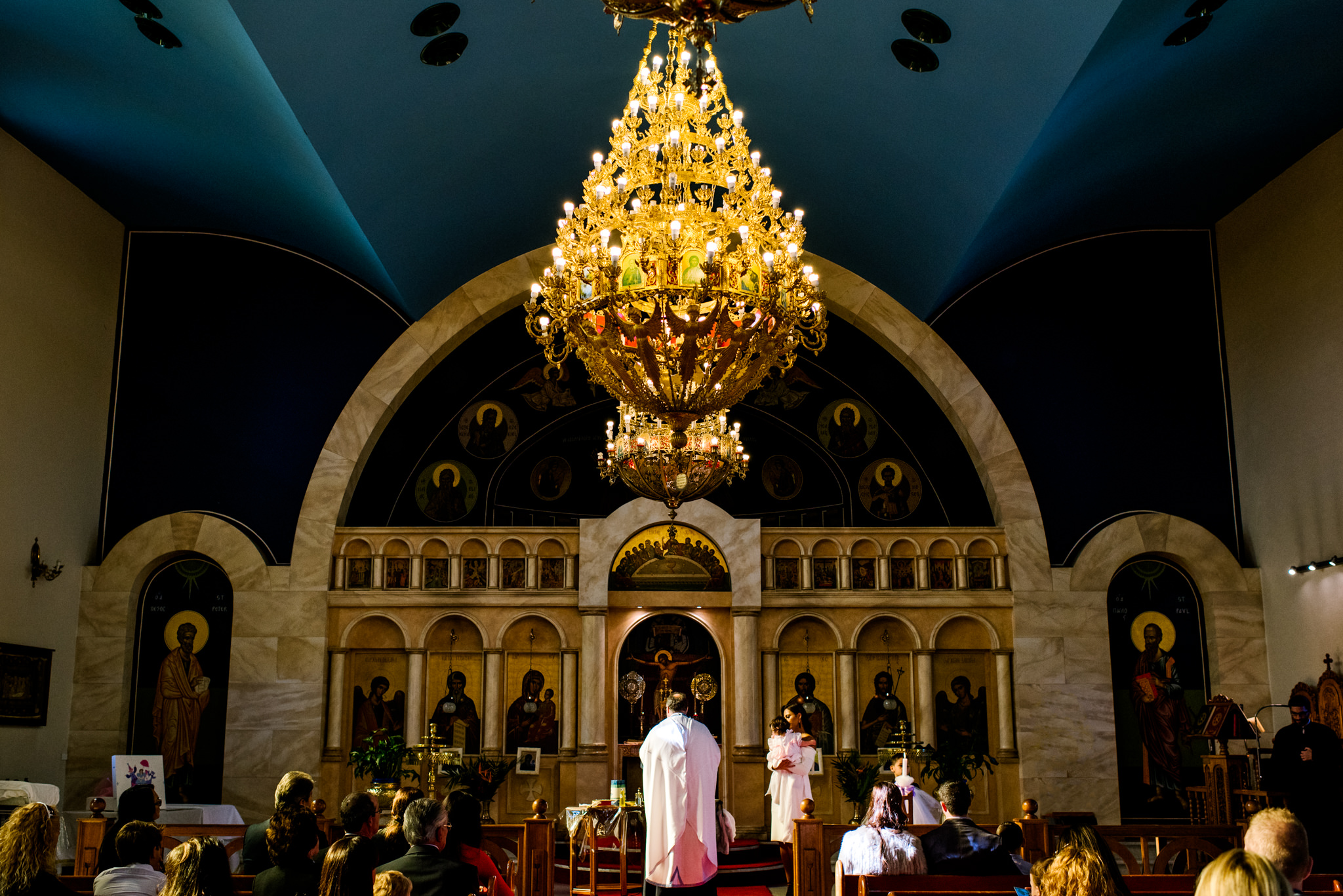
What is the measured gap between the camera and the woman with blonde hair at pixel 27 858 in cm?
408

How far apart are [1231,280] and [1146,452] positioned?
2370 mm

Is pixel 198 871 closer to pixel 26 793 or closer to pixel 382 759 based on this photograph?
pixel 26 793

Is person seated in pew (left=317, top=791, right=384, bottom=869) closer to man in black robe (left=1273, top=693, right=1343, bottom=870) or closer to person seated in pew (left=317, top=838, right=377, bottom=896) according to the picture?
person seated in pew (left=317, top=838, right=377, bottom=896)

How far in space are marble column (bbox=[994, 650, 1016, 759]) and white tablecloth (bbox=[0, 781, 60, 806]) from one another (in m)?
9.65

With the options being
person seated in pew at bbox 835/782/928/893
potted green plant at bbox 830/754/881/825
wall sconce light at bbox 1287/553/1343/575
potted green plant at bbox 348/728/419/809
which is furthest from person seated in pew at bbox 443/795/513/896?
wall sconce light at bbox 1287/553/1343/575

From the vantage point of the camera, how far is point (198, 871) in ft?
12.8

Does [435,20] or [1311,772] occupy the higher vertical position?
[435,20]

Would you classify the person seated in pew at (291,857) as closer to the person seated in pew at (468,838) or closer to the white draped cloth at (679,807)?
the person seated in pew at (468,838)

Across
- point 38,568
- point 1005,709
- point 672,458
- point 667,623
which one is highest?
point 672,458

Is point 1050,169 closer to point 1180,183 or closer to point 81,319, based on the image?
point 1180,183

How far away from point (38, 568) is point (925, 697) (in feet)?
32.3

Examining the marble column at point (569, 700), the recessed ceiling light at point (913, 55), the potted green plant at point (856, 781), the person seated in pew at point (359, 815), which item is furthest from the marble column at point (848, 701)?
the person seated in pew at point (359, 815)

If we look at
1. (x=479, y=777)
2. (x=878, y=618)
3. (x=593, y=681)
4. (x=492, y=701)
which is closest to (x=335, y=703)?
(x=492, y=701)

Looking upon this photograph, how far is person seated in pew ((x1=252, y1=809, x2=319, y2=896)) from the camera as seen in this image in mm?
4512
